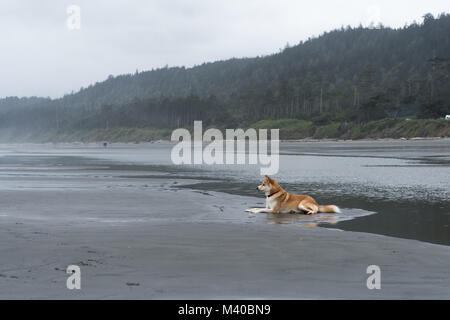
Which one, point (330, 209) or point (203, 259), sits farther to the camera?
point (330, 209)

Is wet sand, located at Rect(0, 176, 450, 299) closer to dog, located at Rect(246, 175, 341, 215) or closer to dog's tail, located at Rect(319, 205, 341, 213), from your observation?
dog, located at Rect(246, 175, 341, 215)

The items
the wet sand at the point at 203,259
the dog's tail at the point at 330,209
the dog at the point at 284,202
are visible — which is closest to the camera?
the wet sand at the point at 203,259

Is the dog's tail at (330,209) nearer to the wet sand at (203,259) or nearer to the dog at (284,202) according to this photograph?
the dog at (284,202)

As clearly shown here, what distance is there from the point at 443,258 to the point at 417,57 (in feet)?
649

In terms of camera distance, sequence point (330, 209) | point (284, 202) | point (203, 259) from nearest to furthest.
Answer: point (203, 259) < point (330, 209) < point (284, 202)

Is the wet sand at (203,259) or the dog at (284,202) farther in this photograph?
the dog at (284,202)

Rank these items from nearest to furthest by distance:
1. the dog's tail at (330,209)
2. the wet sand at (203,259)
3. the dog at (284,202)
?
the wet sand at (203,259)
the dog's tail at (330,209)
the dog at (284,202)

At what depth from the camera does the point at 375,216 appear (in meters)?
12.3

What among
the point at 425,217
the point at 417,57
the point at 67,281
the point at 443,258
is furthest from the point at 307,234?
the point at 417,57

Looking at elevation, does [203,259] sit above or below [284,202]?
below

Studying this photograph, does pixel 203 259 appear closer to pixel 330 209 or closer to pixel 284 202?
pixel 284 202

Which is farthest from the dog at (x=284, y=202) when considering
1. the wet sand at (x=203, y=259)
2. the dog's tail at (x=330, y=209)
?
the wet sand at (x=203, y=259)

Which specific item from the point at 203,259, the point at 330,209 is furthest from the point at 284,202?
the point at 203,259

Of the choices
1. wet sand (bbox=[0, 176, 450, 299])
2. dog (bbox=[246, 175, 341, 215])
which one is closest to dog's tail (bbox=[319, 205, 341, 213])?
dog (bbox=[246, 175, 341, 215])
